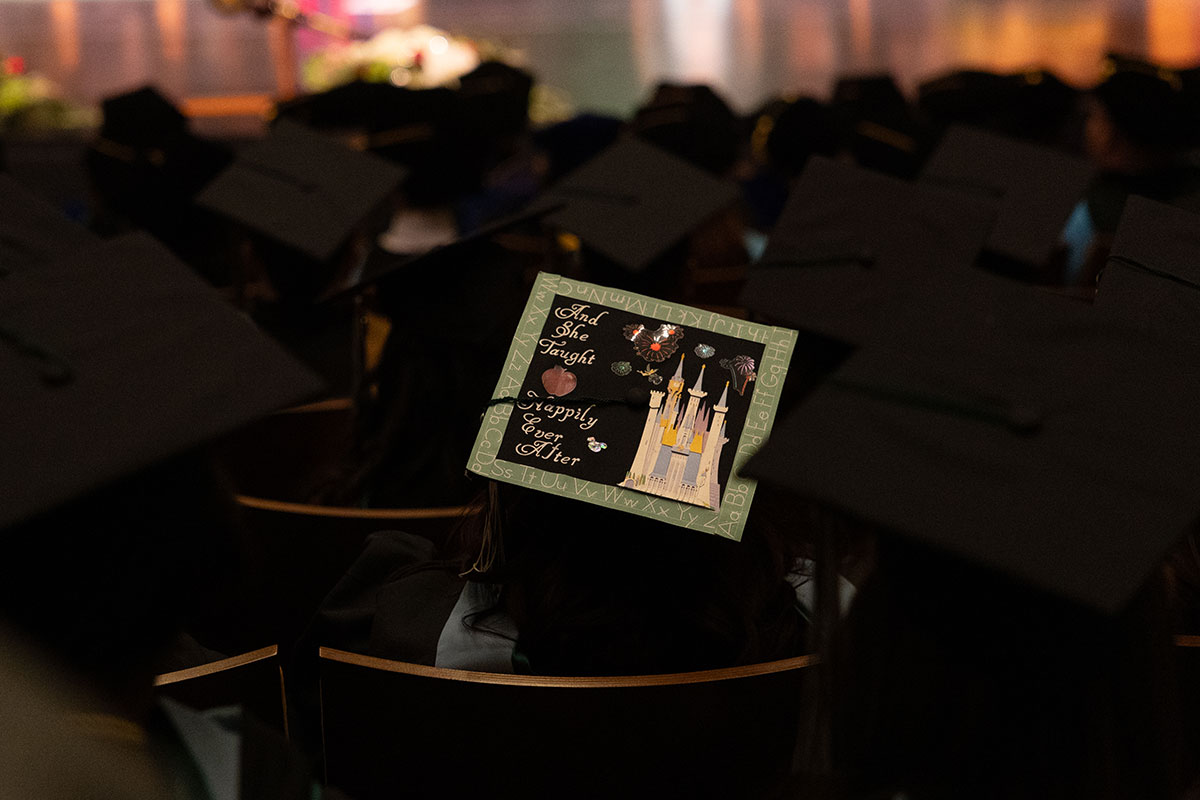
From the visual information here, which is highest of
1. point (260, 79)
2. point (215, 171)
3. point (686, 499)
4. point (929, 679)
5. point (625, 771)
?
point (929, 679)

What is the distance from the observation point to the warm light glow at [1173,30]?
8.38m

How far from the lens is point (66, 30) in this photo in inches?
340

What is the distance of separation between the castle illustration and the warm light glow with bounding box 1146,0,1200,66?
8.12m

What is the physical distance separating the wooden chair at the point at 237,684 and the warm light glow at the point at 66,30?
8.14 meters

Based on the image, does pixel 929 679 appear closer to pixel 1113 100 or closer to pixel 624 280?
pixel 624 280

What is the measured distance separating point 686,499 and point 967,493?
566mm

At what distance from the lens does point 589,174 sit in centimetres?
344

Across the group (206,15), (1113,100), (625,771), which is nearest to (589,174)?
(625,771)

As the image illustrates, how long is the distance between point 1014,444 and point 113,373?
3.98 ft

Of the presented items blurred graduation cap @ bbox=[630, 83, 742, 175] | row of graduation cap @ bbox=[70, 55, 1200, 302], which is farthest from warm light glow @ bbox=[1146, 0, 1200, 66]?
blurred graduation cap @ bbox=[630, 83, 742, 175]

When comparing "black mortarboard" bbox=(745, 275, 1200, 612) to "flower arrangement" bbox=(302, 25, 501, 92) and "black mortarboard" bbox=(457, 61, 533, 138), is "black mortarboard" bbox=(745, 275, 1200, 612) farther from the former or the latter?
"flower arrangement" bbox=(302, 25, 501, 92)

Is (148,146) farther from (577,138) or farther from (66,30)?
(66,30)

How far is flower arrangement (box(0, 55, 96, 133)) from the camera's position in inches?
254

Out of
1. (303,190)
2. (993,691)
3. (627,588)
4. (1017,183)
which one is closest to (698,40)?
(1017,183)
